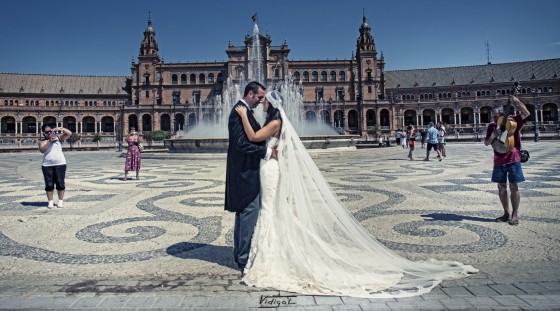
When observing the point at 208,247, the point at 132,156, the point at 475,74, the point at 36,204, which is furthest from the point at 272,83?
the point at 208,247

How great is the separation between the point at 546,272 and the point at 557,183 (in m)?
7.02

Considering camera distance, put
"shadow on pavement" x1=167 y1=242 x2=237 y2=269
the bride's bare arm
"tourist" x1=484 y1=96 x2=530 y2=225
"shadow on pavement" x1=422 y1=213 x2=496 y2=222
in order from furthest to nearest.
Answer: "shadow on pavement" x1=422 y1=213 x2=496 y2=222, "tourist" x1=484 y1=96 x2=530 y2=225, "shadow on pavement" x1=167 y1=242 x2=237 y2=269, the bride's bare arm

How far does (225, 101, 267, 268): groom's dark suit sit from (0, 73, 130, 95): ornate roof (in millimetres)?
87463

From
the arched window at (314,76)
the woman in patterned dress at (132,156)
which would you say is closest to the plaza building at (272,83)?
the arched window at (314,76)

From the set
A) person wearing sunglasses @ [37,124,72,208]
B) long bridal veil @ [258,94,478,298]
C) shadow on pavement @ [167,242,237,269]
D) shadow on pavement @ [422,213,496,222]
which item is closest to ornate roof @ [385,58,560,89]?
shadow on pavement @ [422,213,496,222]

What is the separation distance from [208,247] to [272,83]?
71.5 m

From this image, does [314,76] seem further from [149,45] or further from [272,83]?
[149,45]

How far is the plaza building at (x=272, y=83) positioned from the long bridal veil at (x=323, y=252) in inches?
2686

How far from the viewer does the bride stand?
3457mm

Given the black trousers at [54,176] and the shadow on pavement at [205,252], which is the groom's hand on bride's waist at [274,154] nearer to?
the shadow on pavement at [205,252]

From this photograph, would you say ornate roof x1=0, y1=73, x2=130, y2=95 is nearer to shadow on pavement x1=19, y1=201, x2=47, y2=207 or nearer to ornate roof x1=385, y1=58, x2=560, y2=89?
ornate roof x1=385, y1=58, x2=560, y2=89

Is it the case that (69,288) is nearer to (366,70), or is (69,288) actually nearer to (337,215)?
(337,215)

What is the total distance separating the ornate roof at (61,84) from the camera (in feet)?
258

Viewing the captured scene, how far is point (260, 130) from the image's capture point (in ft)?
12.3
